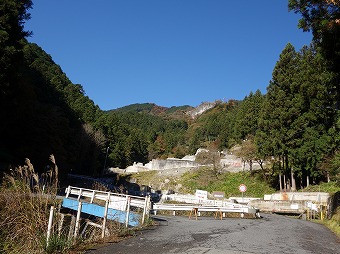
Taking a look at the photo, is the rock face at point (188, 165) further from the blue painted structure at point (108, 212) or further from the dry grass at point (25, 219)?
the dry grass at point (25, 219)

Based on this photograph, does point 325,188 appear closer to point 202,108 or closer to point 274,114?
point 274,114

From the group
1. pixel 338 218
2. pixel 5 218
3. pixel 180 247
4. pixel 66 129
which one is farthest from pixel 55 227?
pixel 66 129

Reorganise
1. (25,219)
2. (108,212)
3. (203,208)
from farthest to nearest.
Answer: (203,208)
(108,212)
(25,219)

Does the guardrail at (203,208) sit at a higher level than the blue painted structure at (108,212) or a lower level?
higher

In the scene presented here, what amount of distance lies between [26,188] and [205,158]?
47.0 m

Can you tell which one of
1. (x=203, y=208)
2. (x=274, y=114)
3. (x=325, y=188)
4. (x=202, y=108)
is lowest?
(x=203, y=208)

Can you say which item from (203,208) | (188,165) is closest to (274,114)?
(203,208)

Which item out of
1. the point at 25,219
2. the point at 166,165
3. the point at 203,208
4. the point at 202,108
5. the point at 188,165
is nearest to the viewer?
the point at 25,219

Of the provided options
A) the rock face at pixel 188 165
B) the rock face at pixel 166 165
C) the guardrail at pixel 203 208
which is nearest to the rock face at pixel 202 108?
the rock face at pixel 166 165

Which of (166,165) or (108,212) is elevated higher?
(166,165)

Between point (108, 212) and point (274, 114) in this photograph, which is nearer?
point (108, 212)

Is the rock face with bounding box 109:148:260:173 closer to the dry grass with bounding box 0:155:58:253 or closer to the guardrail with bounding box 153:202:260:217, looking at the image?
the guardrail with bounding box 153:202:260:217

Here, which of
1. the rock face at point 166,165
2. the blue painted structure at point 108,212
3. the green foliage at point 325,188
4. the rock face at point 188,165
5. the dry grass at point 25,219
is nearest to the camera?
the dry grass at point 25,219

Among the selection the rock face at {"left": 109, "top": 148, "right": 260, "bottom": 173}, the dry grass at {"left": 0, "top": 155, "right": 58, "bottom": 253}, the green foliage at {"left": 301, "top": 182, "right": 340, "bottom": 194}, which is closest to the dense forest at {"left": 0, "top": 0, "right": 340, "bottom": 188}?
the green foliage at {"left": 301, "top": 182, "right": 340, "bottom": 194}
